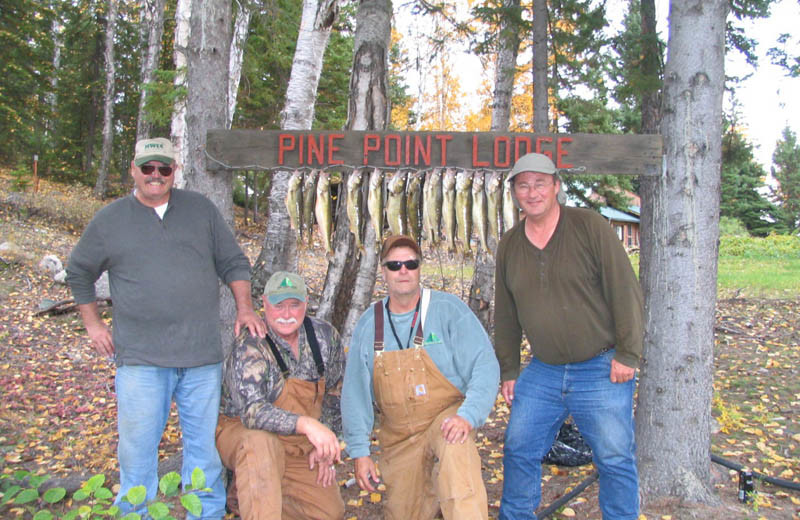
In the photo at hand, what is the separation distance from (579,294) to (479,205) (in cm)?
95

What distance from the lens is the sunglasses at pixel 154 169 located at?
3.09 meters

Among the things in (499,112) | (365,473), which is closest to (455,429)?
(365,473)

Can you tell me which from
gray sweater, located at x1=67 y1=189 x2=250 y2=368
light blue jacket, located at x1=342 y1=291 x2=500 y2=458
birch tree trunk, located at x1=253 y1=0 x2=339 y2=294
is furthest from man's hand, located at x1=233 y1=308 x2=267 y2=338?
birch tree trunk, located at x1=253 y1=0 x2=339 y2=294

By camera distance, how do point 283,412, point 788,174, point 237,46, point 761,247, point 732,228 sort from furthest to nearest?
point 788,174 < point 732,228 < point 761,247 < point 237,46 < point 283,412

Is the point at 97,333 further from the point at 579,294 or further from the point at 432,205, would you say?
the point at 579,294

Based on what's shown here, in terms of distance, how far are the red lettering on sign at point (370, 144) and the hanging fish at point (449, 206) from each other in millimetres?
470

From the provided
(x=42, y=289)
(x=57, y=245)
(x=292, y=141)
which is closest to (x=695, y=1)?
(x=292, y=141)

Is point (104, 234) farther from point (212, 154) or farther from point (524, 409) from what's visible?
point (524, 409)

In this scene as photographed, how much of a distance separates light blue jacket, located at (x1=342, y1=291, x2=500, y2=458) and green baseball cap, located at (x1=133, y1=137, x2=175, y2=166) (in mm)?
1403

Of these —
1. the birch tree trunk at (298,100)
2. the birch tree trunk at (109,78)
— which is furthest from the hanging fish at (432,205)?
the birch tree trunk at (109,78)

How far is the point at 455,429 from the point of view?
287 centimetres

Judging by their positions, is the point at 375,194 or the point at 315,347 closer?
the point at 315,347

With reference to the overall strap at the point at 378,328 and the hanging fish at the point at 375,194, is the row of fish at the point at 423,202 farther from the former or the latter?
the overall strap at the point at 378,328

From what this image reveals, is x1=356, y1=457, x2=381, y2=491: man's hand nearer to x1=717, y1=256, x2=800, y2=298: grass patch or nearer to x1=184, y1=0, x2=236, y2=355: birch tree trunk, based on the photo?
x1=184, y1=0, x2=236, y2=355: birch tree trunk
